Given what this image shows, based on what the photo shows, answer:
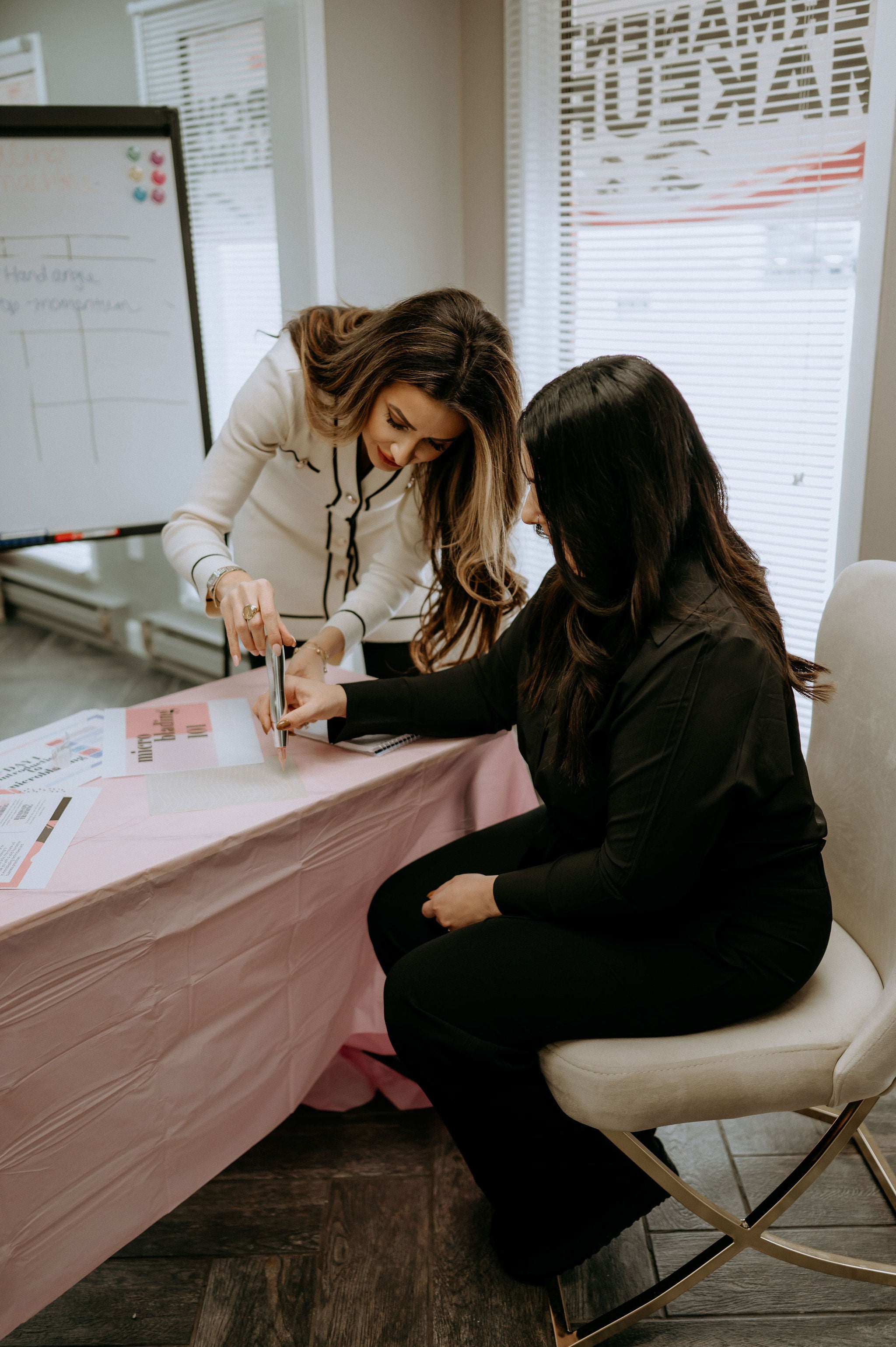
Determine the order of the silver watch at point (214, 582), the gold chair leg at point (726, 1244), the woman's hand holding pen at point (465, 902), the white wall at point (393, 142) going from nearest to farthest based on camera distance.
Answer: the gold chair leg at point (726, 1244), the woman's hand holding pen at point (465, 902), the silver watch at point (214, 582), the white wall at point (393, 142)

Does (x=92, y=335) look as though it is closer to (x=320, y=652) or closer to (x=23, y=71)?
(x=320, y=652)

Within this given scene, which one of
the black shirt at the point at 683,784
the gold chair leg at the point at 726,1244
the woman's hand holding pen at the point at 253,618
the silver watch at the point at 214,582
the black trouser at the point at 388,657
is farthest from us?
the black trouser at the point at 388,657

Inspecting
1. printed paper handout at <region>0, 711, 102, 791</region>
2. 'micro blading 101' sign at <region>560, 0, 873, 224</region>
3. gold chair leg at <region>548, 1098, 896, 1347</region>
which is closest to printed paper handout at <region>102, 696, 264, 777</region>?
printed paper handout at <region>0, 711, 102, 791</region>

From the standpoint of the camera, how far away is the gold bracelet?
5.45 ft

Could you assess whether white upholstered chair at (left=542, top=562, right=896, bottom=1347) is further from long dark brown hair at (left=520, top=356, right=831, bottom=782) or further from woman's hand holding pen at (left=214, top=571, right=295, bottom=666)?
woman's hand holding pen at (left=214, top=571, right=295, bottom=666)

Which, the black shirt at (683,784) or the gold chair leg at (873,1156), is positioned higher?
the black shirt at (683,784)

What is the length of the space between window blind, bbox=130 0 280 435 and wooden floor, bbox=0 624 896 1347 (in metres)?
2.22

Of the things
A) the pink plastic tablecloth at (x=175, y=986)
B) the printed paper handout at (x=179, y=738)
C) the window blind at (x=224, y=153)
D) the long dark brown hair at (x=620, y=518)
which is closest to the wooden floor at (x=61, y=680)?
the window blind at (x=224, y=153)

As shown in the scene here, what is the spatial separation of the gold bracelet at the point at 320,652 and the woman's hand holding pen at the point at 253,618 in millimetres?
137

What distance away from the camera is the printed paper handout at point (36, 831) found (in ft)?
3.79

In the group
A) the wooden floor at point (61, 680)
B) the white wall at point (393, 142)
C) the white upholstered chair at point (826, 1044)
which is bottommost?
the wooden floor at point (61, 680)

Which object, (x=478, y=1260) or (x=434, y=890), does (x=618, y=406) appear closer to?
(x=434, y=890)

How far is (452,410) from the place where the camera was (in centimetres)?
151

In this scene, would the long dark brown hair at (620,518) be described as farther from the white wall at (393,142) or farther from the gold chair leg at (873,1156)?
the white wall at (393,142)
